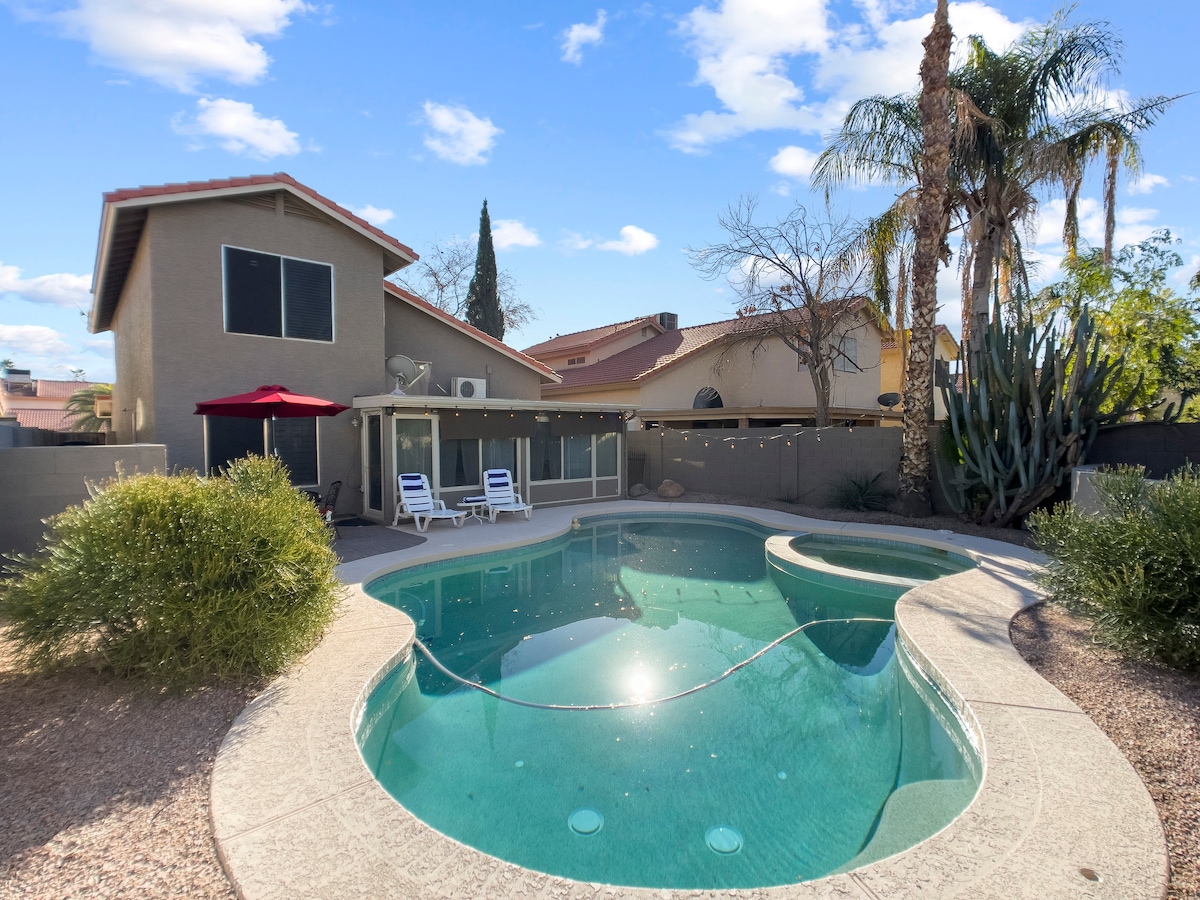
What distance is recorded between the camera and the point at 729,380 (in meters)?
23.0

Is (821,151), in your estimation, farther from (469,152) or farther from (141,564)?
(141,564)

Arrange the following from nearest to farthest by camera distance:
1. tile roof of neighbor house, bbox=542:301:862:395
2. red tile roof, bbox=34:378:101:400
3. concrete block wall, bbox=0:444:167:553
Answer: concrete block wall, bbox=0:444:167:553 → tile roof of neighbor house, bbox=542:301:862:395 → red tile roof, bbox=34:378:101:400

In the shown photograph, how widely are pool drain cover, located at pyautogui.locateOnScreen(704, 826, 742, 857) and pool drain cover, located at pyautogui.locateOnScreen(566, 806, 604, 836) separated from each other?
0.68 metres

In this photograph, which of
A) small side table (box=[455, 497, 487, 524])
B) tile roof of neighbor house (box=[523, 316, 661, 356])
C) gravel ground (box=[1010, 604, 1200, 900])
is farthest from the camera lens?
tile roof of neighbor house (box=[523, 316, 661, 356])

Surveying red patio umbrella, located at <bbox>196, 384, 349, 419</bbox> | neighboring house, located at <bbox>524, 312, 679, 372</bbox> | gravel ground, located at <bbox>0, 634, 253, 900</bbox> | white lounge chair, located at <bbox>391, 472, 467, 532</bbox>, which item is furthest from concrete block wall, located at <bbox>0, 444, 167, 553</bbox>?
neighboring house, located at <bbox>524, 312, 679, 372</bbox>

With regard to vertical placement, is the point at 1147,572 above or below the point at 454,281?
below

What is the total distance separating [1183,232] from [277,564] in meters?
23.7

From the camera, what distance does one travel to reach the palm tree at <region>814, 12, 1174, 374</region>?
12.4 m

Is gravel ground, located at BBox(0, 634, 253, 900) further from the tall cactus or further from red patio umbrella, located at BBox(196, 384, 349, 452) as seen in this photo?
the tall cactus

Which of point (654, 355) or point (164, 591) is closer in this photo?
point (164, 591)

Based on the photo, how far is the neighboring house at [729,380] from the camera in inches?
824

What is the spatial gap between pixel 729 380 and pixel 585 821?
20.3 metres

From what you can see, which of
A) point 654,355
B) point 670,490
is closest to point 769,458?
point 670,490

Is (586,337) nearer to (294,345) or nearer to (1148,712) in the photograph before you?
(294,345)
